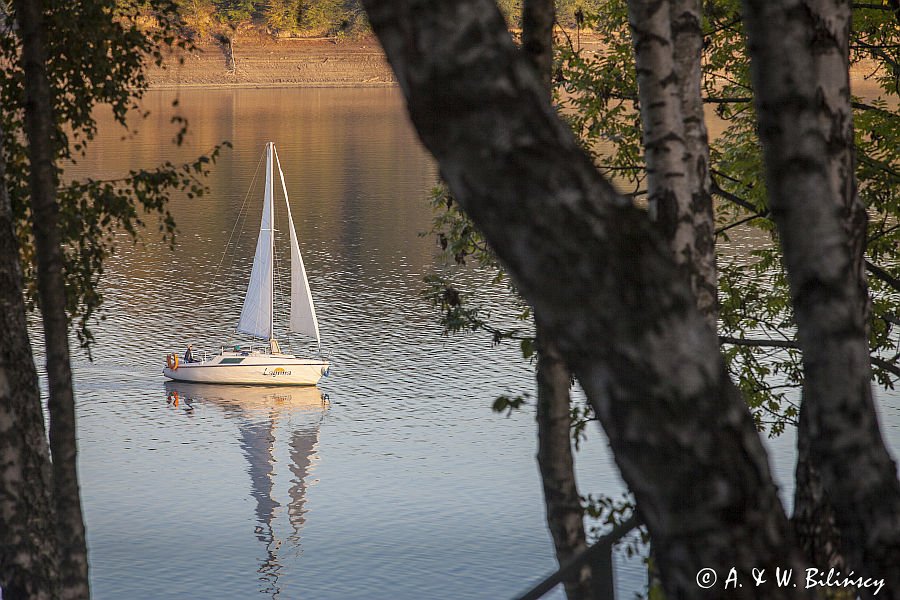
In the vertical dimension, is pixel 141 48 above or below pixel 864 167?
above

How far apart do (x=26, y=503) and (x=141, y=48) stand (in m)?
6.17

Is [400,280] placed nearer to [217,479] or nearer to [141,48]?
[217,479]

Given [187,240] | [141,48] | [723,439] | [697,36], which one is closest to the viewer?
[723,439]

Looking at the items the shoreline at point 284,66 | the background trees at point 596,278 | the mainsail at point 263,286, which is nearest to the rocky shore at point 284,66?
the shoreline at point 284,66

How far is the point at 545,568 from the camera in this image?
3794 centimetres

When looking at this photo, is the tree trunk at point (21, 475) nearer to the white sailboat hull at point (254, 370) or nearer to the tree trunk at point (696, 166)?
the tree trunk at point (696, 166)

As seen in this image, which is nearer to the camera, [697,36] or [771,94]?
[771,94]

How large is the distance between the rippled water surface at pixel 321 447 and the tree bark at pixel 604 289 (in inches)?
690

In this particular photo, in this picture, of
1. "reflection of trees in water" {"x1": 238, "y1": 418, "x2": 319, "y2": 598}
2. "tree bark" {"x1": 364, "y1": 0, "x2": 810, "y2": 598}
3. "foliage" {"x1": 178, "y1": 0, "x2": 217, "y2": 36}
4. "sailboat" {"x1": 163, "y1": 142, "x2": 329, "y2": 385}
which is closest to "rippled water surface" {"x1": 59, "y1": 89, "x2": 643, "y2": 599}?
"reflection of trees in water" {"x1": 238, "y1": 418, "x2": 319, "y2": 598}

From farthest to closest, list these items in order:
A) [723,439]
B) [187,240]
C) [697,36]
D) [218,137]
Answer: [218,137] → [187,240] → [697,36] → [723,439]

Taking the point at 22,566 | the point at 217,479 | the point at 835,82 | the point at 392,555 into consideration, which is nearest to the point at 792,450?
the point at 392,555

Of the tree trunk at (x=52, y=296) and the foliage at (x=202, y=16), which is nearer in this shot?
the tree trunk at (x=52, y=296)

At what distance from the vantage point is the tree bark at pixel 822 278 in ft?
12.9

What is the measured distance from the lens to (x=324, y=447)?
5178 cm
